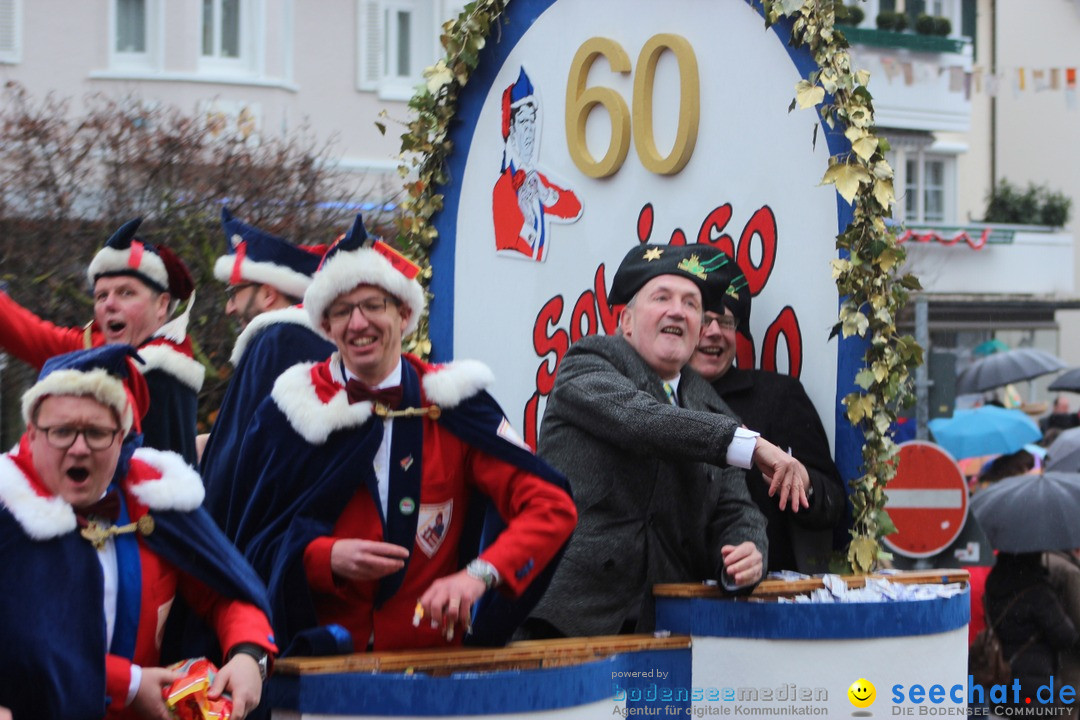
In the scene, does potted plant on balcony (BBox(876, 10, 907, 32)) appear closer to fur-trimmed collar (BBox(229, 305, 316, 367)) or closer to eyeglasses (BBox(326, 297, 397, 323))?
fur-trimmed collar (BBox(229, 305, 316, 367))

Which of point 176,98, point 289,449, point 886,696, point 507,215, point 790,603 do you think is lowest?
point 886,696

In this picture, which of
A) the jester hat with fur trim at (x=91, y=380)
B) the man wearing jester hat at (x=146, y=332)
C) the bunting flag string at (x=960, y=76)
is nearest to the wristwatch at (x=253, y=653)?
the jester hat with fur trim at (x=91, y=380)

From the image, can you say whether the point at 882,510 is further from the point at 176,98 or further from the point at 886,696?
the point at 176,98

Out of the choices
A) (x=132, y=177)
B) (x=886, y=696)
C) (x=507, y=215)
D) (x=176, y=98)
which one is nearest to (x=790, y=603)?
(x=886, y=696)

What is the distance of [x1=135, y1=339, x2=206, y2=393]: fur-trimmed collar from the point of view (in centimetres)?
526

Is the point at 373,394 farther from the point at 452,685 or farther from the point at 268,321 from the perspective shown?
the point at 268,321

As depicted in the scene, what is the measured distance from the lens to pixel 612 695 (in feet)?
13.4

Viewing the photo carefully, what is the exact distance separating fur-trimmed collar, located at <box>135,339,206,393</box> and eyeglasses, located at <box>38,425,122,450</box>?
70.9 inches

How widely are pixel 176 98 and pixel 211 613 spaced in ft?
60.6

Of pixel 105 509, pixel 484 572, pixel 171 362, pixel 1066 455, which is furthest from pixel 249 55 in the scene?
pixel 105 509

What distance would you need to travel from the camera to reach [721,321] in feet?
17.1

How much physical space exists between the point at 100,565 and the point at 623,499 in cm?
175

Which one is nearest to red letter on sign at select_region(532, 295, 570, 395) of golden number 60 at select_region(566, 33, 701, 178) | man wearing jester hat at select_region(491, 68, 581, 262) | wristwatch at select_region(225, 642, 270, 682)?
man wearing jester hat at select_region(491, 68, 581, 262)

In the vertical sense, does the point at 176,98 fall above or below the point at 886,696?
above
